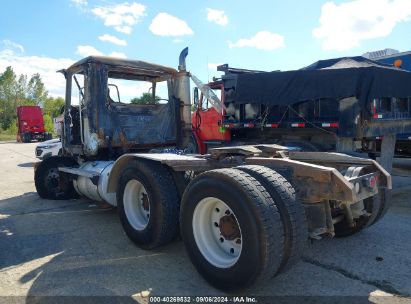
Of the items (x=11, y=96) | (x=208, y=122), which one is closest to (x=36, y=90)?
(x=11, y=96)

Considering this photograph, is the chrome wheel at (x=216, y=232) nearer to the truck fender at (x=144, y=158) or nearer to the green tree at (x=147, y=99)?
the truck fender at (x=144, y=158)

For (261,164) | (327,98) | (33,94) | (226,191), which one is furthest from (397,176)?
(33,94)

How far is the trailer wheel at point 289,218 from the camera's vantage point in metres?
3.13

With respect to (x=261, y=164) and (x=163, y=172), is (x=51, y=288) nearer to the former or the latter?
(x=163, y=172)

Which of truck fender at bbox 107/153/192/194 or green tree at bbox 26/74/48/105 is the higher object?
green tree at bbox 26/74/48/105

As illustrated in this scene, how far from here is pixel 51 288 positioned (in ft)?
11.9

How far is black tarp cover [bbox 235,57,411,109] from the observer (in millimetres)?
7352

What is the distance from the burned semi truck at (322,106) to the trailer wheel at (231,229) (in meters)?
4.41

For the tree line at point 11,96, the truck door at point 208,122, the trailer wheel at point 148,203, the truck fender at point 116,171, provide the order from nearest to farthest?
the trailer wheel at point 148,203
the truck fender at point 116,171
the truck door at point 208,122
the tree line at point 11,96

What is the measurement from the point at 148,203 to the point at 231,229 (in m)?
1.50

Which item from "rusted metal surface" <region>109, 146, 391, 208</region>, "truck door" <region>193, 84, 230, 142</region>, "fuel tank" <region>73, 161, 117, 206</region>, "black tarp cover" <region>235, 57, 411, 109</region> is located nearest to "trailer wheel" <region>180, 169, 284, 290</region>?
"rusted metal surface" <region>109, 146, 391, 208</region>

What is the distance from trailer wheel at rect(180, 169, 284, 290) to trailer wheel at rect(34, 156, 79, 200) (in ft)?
13.9

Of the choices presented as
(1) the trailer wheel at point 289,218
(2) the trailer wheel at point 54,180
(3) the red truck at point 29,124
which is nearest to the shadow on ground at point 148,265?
(1) the trailer wheel at point 289,218

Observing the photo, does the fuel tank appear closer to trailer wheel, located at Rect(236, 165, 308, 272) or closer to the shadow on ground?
the shadow on ground
